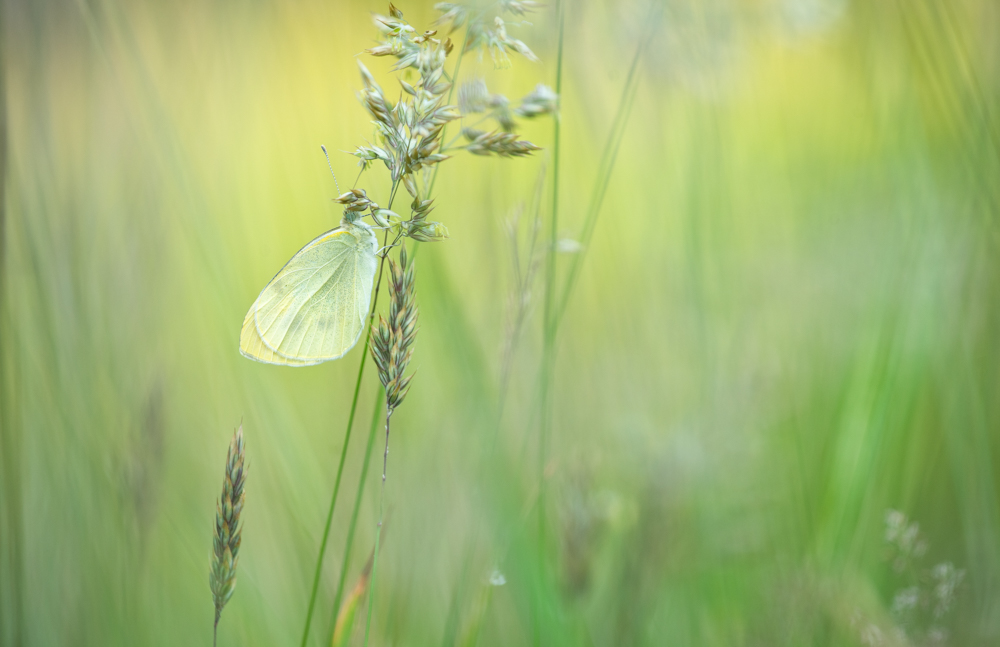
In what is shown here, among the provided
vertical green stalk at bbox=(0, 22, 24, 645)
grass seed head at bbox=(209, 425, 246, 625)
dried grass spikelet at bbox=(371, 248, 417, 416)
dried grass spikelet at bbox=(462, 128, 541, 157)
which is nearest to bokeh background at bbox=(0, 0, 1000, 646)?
vertical green stalk at bbox=(0, 22, 24, 645)

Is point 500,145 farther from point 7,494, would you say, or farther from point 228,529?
point 7,494

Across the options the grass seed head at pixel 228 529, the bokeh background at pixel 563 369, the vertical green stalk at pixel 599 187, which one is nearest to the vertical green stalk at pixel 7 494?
the bokeh background at pixel 563 369

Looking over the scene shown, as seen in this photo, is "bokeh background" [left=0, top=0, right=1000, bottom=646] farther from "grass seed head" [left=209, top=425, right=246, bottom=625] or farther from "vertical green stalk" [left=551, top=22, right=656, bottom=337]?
"grass seed head" [left=209, top=425, right=246, bottom=625]

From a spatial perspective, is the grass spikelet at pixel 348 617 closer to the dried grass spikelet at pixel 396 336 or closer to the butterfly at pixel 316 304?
Answer: the dried grass spikelet at pixel 396 336

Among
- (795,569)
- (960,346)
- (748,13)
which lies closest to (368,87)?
(795,569)

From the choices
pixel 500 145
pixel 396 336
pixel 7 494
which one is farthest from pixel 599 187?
pixel 7 494

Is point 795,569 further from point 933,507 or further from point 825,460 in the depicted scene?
point 933,507
